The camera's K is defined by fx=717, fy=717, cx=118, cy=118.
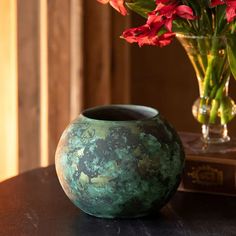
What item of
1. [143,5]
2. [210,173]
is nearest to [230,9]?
[143,5]

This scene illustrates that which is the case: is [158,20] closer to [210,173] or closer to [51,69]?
[210,173]

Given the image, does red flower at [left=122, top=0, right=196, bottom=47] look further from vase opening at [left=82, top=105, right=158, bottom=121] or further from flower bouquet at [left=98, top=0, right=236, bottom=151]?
vase opening at [left=82, top=105, right=158, bottom=121]

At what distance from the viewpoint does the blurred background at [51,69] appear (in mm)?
2002

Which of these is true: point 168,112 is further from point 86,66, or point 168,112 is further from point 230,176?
point 230,176

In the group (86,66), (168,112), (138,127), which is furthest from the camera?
(168,112)

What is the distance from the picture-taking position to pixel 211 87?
4.19ft

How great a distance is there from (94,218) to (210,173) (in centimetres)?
23

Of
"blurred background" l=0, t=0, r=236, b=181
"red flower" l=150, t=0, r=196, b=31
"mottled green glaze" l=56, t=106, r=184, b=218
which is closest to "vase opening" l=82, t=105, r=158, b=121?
"mottled green glaze" l=56, t=106, r=184, b=218

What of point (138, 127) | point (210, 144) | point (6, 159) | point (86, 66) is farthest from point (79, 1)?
point (138, 127)

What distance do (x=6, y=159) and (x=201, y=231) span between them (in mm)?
1092

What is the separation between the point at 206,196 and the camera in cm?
124

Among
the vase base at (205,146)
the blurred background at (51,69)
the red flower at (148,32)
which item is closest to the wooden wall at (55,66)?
the blurred background at (51,69)

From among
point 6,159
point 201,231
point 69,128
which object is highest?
point 69,128

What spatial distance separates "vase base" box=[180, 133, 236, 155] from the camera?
1281 millimetres
